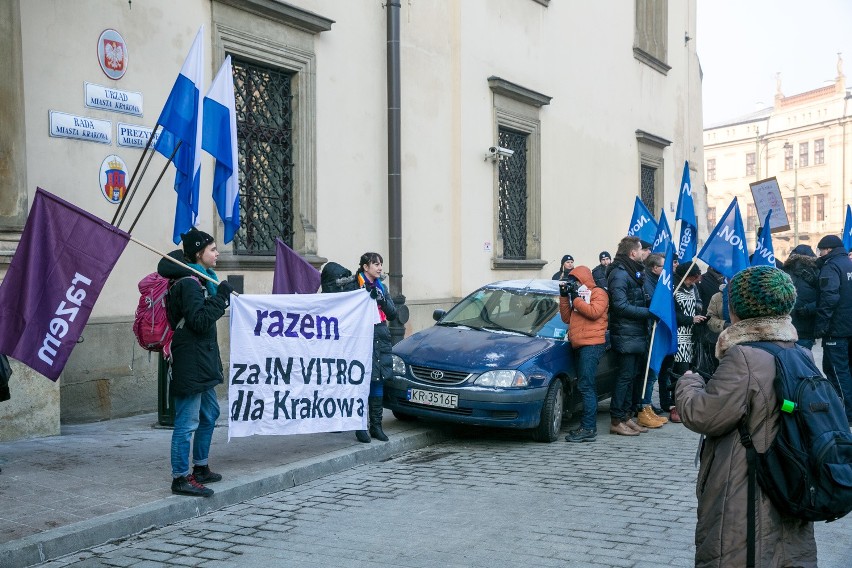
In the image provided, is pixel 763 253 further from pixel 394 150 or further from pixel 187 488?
pixel 187 488

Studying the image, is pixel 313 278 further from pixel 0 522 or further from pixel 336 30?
pixel 336 30

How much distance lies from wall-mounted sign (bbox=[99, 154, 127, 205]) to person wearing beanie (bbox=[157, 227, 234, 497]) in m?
3.33

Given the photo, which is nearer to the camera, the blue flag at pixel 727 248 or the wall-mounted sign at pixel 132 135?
the wall-mounted sign at pixel 132 135

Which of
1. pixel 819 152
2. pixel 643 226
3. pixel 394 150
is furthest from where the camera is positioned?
pixel 819 152

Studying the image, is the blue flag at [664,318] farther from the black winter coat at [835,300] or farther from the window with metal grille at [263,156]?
the window with metal grille at [263,156]

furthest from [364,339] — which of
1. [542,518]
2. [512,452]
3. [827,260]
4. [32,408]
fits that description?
[827,260]

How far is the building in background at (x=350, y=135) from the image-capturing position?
8.88m

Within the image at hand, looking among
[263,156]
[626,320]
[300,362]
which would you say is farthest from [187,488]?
[263,156]

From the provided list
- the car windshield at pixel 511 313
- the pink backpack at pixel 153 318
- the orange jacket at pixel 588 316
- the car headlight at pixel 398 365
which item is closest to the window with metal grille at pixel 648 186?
the car windshield at pixel 511 313

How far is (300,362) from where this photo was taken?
24.4 ft

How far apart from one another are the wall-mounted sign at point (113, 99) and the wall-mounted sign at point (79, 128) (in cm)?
16

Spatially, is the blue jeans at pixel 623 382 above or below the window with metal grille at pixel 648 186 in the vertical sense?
below

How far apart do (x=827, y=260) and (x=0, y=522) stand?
28.3 feet

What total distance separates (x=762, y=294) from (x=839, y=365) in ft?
25.0
